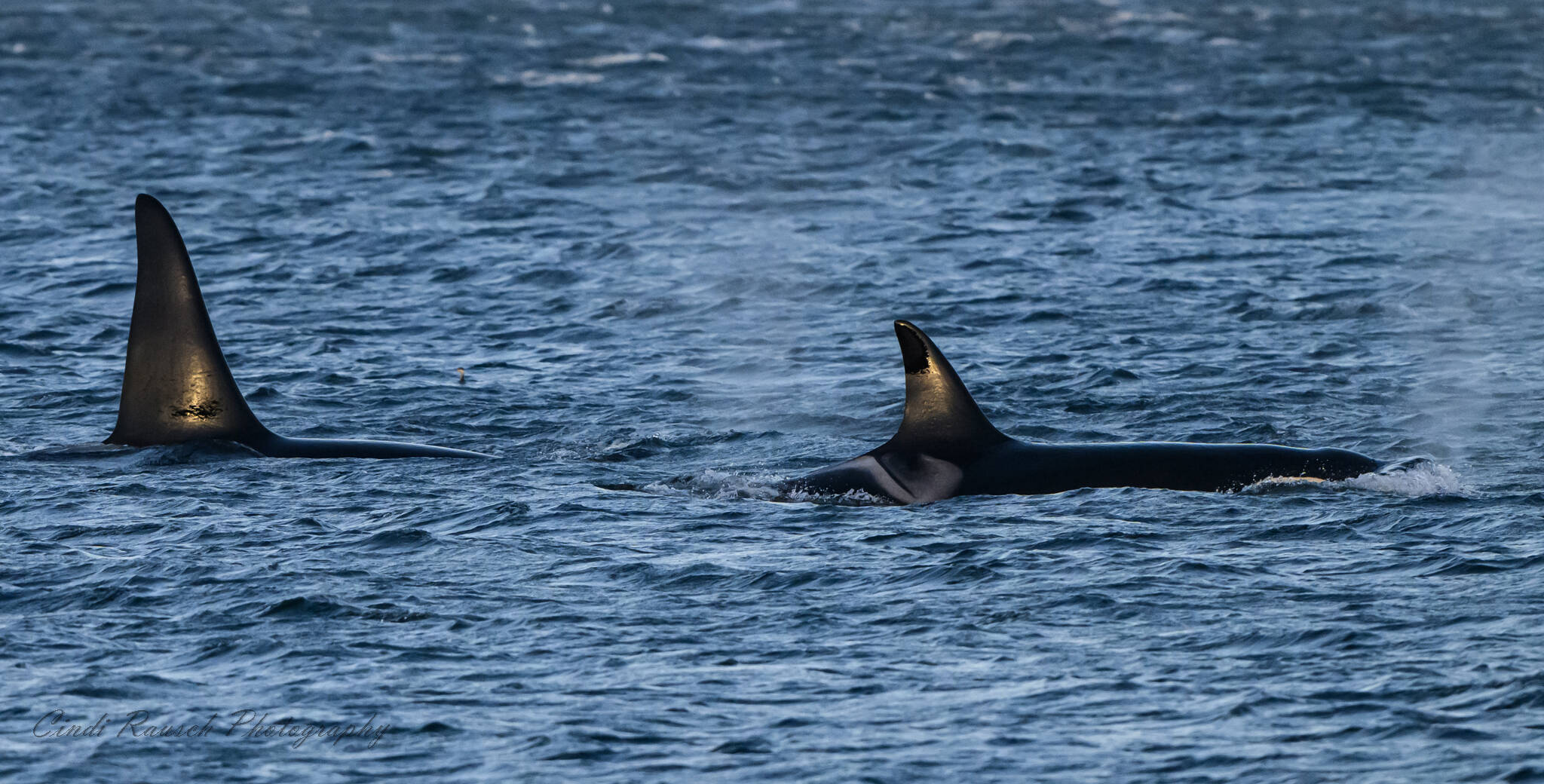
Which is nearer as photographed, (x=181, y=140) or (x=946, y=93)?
(x=181, y=140)

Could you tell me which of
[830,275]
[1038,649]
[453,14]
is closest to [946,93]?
[830,275]

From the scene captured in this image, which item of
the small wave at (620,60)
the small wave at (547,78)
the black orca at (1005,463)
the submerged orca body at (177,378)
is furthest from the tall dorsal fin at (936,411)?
the small wave at (620,60)

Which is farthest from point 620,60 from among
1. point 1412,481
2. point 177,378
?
point 1412,481

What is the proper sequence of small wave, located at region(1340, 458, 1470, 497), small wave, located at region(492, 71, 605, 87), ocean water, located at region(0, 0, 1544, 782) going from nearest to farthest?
ocean water, located at region(0, 0, 1544, 782) < small wave, located at region(1340, 458, 1470, 497) < small wave, located at region(492, 71, 605, 87)

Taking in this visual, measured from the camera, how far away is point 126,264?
31.4 m

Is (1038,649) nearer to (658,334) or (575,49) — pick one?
(658,334)

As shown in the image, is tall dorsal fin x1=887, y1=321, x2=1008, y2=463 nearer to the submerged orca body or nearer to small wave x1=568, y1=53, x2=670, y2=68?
the submerged orca body

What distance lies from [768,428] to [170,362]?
597 cm

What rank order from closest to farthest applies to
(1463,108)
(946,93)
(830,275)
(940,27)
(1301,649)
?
1. (1301,649)
2. (830,275)
3. (1463,108)
4. (946,93)
5. (940,27)

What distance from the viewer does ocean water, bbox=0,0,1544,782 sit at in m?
11.6

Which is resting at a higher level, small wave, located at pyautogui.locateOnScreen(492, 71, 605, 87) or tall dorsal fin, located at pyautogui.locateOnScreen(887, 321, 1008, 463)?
small wave, located at pyautogui.locateOnScreen(492, 71, 605, 87)

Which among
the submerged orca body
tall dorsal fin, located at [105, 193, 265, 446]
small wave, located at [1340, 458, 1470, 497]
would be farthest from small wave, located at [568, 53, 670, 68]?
small wave, located at [1340, 458, 1470, 497]

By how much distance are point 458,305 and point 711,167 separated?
13524mm

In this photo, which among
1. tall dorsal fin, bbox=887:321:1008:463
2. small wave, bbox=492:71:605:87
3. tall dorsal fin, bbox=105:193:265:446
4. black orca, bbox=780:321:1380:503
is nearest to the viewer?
tall dorsal fin, bbox=887:321:1008:463
